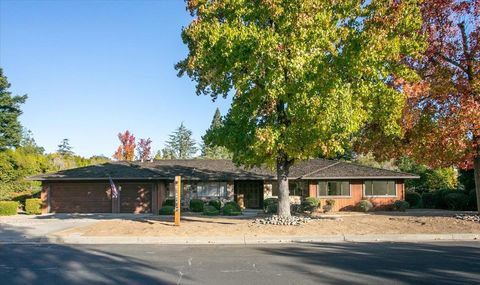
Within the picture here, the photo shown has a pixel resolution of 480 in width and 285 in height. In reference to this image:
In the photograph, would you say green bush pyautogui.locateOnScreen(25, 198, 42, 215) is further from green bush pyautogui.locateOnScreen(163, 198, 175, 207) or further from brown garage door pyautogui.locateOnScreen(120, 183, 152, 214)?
green bush pyautogui.locateOnScreen(163, 198, 175, 207)

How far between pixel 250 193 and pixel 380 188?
10.1 meters

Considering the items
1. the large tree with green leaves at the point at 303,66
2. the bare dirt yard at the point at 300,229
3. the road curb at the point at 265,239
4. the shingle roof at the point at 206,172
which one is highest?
the large tree with green leaves at the point at 303,66

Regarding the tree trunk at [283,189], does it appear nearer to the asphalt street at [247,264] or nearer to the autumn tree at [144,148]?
the asphalt street at [247,264]

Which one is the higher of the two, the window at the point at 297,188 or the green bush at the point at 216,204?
the window at the point at 297,188

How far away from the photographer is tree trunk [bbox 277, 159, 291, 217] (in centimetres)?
1988

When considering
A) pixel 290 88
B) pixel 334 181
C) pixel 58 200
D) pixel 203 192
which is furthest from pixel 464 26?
pixel 58 200

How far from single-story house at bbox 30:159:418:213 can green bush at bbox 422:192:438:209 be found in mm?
4051

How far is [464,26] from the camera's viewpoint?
63.5 ft

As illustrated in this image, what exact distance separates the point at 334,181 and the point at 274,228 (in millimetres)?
16567

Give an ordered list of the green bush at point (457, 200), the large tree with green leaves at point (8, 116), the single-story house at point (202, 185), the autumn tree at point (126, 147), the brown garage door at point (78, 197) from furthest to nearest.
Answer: the autumn tree at point (126, 147) < the large tree with green leaves at point (8, 116) < the brown garage door at point (78, 197) < the single-story house at point (202, 185) < the green bush at point (457, 200)

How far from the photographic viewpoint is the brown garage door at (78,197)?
31922 mm

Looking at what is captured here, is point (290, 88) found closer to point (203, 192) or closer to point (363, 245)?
point (363, 245)

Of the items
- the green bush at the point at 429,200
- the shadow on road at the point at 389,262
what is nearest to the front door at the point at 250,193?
the green bush at the point at 429,200

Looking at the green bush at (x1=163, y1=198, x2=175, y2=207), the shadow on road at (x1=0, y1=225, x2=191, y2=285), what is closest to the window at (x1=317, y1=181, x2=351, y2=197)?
the green bush at (x1=163, y1=198, x2=175, y2=207)
